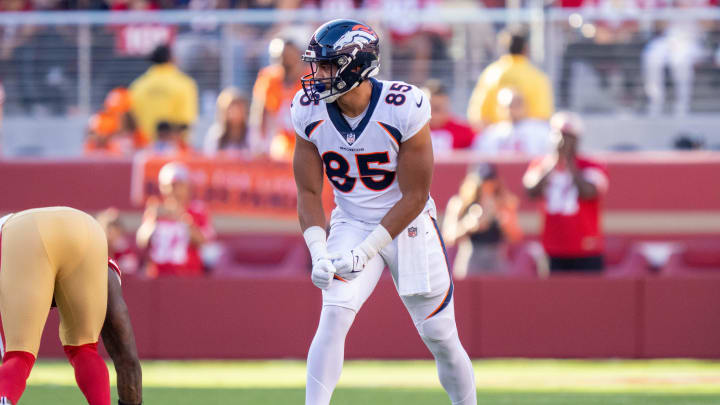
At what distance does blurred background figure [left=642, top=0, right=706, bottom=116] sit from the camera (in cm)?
1272

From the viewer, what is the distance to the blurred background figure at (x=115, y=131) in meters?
12.4

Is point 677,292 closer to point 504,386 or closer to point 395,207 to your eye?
point 504,386

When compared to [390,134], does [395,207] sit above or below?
below

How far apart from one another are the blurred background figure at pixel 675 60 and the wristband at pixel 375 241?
810 cm

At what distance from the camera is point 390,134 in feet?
17.6

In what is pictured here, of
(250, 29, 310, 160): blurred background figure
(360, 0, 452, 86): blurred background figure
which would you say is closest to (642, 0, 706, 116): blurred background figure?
(360, 0, 452, 86): blurred background figure

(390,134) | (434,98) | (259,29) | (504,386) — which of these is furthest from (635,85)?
(390,134)

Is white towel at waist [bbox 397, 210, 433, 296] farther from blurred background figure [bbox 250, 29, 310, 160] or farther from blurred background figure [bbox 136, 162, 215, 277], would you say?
blurred background figure [bbox 250, 29, 310, 160]

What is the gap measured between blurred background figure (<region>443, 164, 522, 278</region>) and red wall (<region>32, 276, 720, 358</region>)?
0.30 meters

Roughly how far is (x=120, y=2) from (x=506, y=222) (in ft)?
20.0

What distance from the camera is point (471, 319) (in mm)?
10188

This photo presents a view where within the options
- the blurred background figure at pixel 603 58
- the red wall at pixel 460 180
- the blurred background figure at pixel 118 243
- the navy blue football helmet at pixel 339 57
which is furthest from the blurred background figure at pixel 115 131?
the navy blue football helmet at pixel 339 57

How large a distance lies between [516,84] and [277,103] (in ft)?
8.10

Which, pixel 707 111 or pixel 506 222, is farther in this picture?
pixel 707 111
